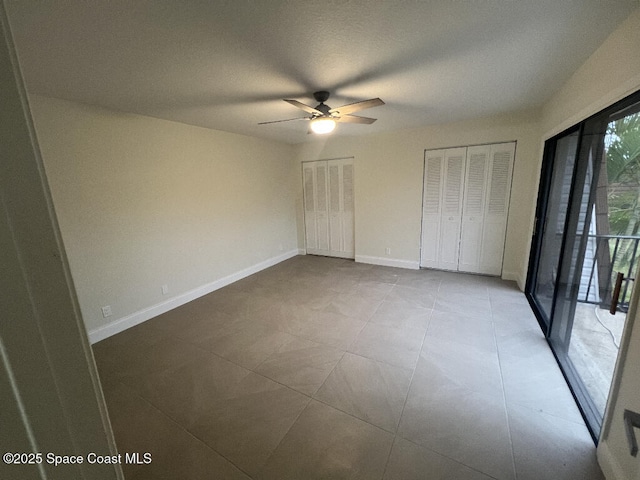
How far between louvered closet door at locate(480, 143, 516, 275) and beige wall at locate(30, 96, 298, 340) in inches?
151

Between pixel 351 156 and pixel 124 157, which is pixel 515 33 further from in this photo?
pixel 124 157

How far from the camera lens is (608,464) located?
1.32 m

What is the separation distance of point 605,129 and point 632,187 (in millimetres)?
468

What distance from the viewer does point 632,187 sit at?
5.87ft

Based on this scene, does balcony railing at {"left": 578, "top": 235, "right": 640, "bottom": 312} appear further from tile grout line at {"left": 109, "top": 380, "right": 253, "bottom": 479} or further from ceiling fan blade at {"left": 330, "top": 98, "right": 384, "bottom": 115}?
tile grout line at {"left": 109, "top": 380, "right": 253, "bottom": 479}

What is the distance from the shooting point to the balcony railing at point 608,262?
2182 millimetres

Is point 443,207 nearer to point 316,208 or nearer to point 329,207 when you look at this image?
point 329,207

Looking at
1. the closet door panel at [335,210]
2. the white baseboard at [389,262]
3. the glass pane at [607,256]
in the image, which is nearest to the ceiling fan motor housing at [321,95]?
the glass pane at [607,256]

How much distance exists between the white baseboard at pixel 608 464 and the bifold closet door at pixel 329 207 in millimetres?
4056

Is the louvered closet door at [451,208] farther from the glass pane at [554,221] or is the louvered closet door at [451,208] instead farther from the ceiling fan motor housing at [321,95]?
the ceiling fan motor housing at [321,95]

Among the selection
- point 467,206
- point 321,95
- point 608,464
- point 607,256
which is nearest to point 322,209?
point 467,206

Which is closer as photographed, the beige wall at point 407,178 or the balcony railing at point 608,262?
the balcony railing at point 608,262

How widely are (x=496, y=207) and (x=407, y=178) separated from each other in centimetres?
140

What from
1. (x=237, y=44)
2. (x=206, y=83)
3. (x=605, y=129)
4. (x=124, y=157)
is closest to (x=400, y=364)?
(x=605, y=129)
